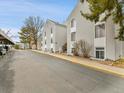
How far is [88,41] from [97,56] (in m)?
4.57

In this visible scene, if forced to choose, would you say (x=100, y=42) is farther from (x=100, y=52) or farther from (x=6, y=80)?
(x=6, y=80)

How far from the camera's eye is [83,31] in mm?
43562

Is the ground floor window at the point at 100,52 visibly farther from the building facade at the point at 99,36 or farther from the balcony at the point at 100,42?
the balcony at the point at 100,42

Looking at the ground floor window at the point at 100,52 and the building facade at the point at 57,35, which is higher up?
the building facade at the point at 57,35

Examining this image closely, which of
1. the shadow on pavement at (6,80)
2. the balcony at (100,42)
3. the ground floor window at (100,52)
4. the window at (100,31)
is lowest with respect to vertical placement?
the shadow on pavement at (6,80)

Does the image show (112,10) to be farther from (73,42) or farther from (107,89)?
(73,42)

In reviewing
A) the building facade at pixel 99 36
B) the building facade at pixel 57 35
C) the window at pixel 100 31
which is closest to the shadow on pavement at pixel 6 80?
the building facade at pixel 99 36

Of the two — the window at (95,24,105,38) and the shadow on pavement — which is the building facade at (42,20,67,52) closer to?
the window at (95,24,105,38)

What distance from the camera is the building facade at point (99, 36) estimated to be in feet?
104

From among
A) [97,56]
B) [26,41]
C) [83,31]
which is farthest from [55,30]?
[26,41]

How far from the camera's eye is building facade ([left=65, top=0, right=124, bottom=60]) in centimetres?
3177

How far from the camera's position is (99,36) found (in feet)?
118

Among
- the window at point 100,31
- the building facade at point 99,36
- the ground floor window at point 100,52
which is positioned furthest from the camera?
the window at point 100,31

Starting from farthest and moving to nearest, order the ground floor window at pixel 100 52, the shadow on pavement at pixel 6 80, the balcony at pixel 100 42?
the ground floor window at pixel 100 52 → the balcony at pixel 100 42 → the shadow on pavement at pixel 6 80
